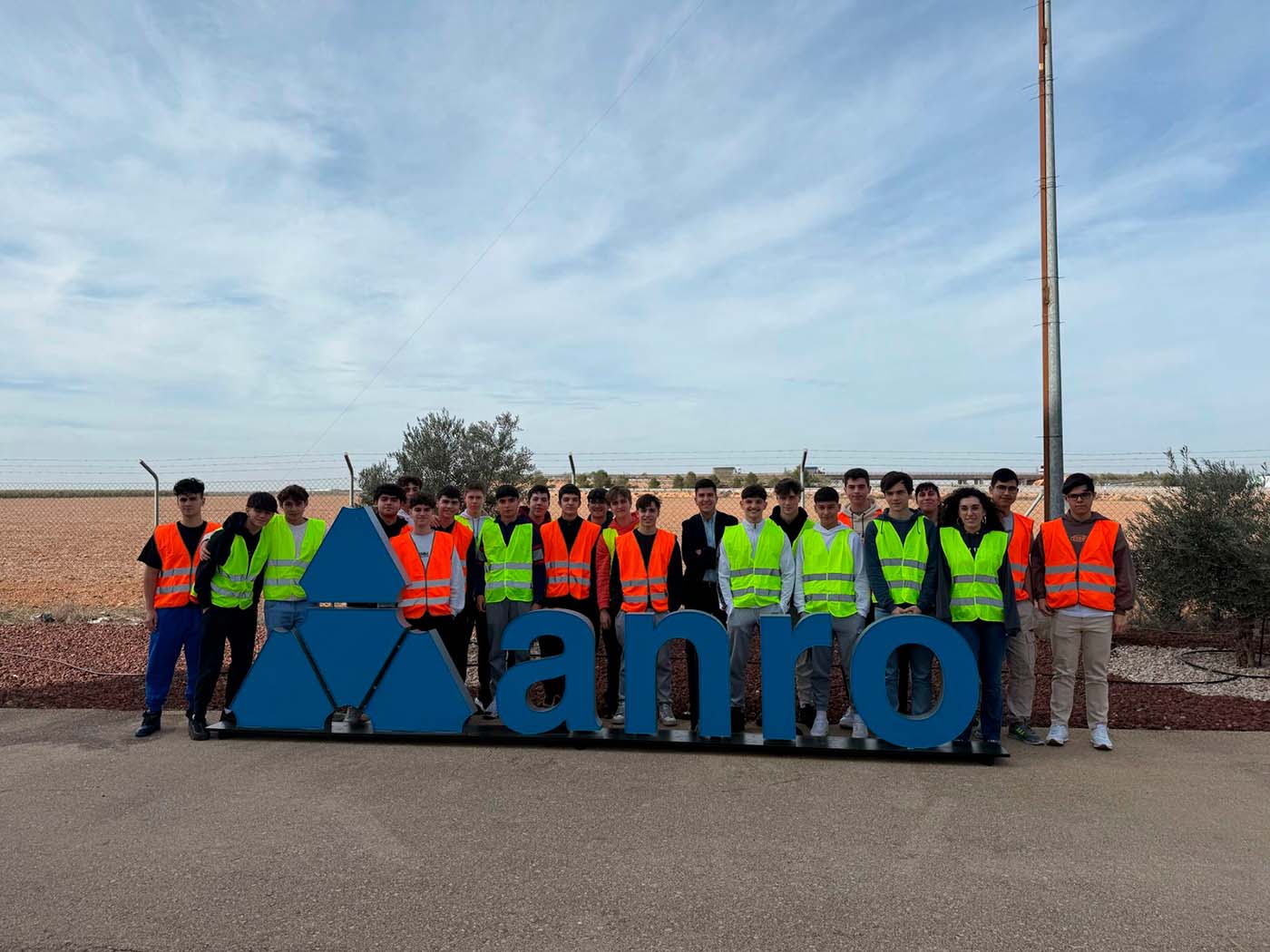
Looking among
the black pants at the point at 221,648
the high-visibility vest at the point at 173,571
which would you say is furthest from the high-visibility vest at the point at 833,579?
the high-visibility vest at the point at 173,571

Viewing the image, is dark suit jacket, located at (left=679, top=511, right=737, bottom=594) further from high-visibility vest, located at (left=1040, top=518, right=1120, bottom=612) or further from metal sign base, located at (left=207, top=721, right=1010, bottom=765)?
high-visibility vest, located at (left=1040, top=518, right=1120, bottom=612)

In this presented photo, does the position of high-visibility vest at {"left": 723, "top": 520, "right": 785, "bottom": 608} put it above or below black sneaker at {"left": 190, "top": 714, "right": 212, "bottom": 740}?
above

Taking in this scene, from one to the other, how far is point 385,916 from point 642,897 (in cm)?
112

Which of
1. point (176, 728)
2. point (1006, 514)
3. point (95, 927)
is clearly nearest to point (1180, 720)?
point (1006, 514)

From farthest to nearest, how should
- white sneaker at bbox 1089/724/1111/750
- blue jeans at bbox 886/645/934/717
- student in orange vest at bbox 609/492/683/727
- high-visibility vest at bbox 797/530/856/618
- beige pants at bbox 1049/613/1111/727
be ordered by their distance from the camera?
student in orange vest at bbox 609/492/683/727
high-visibility vest at bbox 797/530/856/618
blue jeans at bbox 886/645/934/717
beige pants at bbox 1049/613/1111/727
white sneaker at bbox 1089/724/1111/750

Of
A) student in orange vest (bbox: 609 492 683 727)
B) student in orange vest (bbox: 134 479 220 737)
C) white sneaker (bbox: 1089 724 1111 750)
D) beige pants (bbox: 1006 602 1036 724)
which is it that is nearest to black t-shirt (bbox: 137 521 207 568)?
student in orange vest (bbox: 134 479 220 737)

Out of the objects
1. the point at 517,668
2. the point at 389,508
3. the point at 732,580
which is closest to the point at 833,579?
the point at 732,580

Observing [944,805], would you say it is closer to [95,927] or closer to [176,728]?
[95,927]

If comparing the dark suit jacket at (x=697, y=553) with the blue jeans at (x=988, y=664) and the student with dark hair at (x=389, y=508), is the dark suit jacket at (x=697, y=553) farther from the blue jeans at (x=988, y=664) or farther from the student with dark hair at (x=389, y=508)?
the student with dark hair at (x=389, y=508)

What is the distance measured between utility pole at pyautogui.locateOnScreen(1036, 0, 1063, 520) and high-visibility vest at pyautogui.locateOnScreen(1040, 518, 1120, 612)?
3111mm

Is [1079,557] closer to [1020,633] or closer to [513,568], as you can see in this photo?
[1020,633]

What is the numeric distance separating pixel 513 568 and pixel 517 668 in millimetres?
1049

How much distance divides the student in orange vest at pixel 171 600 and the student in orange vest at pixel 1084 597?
6645 millimetres

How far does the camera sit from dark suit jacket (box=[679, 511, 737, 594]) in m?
7.04
